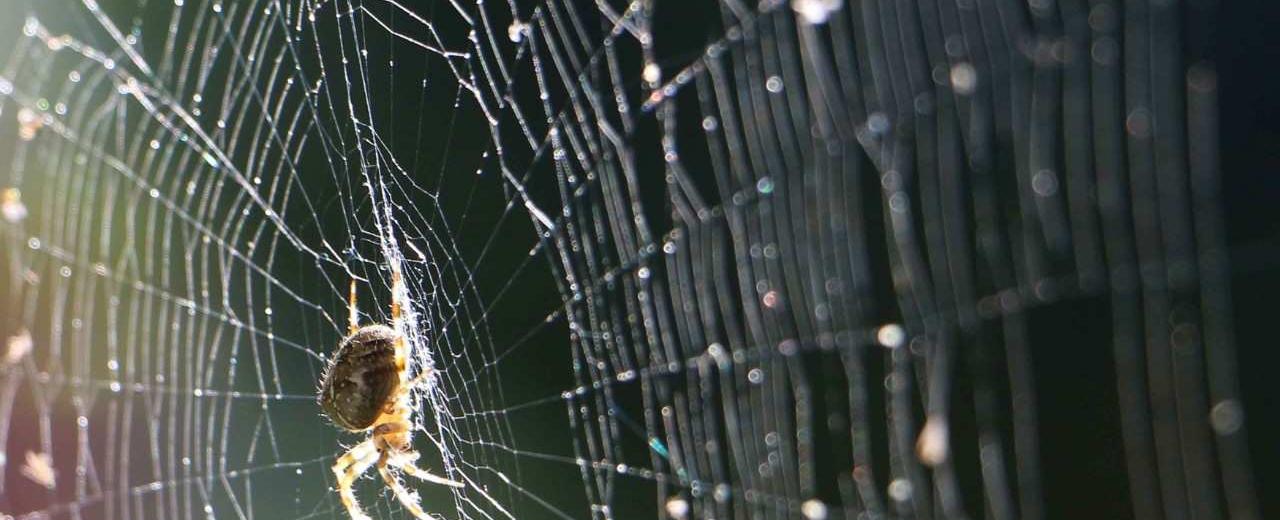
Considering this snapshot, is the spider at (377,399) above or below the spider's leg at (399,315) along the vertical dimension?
below

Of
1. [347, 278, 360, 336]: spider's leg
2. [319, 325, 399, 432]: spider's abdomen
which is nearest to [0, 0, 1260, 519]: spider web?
[347, 278, 360, 336]: spider's leg

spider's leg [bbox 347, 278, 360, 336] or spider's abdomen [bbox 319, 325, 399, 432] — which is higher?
spider's leg [bbox 347, 278, 360, 336]

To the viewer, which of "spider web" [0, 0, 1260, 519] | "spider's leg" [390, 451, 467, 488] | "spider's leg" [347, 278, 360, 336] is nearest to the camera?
"spider web" [0, 0, 1260, 519]

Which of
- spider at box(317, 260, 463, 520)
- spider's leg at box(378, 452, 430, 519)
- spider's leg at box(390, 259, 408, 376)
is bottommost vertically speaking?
spider's leg at box(378, 452, 430, 519)

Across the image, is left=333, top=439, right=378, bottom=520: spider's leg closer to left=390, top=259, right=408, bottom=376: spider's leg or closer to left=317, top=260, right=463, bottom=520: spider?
left=317, top=260, right=463, bottom=520: spider

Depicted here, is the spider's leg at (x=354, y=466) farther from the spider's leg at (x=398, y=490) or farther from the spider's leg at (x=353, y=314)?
the spider's leg at (x=353, y=314)

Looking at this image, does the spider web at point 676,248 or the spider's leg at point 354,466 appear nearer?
the spider web at point 676,248

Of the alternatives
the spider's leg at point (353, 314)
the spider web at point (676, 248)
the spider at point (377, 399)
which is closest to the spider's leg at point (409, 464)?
the spider at point (377, 399)

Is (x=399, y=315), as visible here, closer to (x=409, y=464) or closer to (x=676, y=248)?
(x=409, y=464)

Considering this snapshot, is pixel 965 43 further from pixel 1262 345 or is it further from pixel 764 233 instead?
pixel 1262 345
